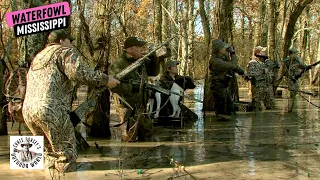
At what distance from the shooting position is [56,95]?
19.5ft

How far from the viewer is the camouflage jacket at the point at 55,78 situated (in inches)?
229

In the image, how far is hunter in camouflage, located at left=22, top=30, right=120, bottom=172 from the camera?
583cm

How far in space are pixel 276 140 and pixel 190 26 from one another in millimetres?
26285

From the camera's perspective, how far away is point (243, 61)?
43688mm

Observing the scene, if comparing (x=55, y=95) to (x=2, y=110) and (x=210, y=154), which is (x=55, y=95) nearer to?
(x=210, y=154)

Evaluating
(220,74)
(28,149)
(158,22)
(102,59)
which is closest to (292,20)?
(220,74)

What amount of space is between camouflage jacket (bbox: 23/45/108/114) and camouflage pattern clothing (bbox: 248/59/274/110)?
925 cm

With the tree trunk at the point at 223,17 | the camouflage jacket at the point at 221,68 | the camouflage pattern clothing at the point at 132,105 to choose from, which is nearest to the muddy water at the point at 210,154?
the camouflage pattern clothing at the point at 132,105

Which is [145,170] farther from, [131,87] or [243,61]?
[243,61]

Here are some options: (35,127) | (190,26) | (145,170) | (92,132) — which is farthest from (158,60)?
(190,26)

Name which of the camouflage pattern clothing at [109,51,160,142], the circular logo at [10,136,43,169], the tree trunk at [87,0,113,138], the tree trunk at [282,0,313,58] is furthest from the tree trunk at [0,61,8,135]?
the tree trunk at [282,0,313,58]

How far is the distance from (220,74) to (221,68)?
10.4 inches

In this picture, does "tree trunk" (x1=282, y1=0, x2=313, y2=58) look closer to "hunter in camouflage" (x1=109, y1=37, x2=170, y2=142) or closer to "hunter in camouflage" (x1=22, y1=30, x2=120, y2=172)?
"hunter in camouflage" (x1=109, y1=37, x2=170, y2=142)

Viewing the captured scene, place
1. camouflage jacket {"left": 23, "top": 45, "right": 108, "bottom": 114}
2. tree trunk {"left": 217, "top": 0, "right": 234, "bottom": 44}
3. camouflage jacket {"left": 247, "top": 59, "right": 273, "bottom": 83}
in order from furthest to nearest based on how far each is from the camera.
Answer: camouflage jacket {"left": 247, "top": 59, "right": 273, "bottom": 83}, tree trunk {"left": 217, "top": 0, "right": 234, "bottom": 44}, camouflage jacket {"left": 23, "top": 45, "right": 108, "bottom": 114}
